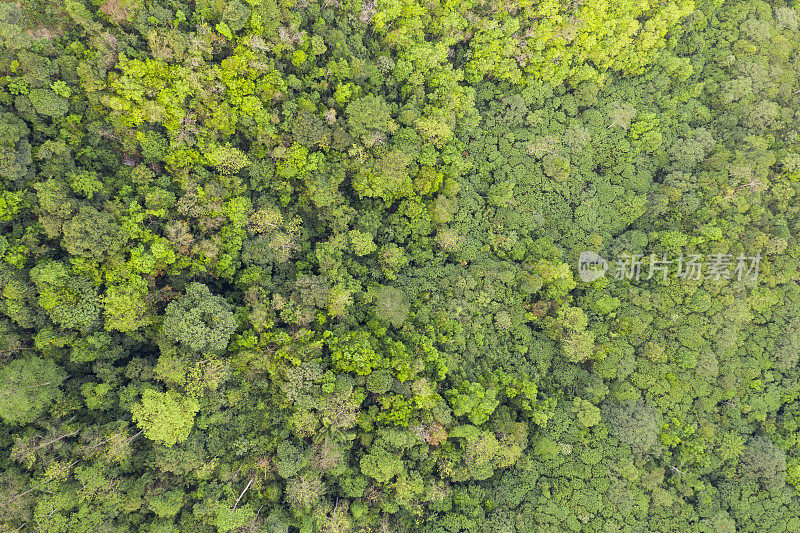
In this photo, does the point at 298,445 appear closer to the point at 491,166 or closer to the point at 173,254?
the point at 173,254

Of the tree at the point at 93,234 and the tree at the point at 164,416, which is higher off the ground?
the tree at the point at 93,234

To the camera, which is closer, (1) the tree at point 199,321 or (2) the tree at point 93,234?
(2) the tree at point 93,234

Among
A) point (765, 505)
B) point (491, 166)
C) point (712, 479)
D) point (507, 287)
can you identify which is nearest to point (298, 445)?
point (507, 287)

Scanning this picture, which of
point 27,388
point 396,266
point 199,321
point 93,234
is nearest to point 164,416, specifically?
point 199,321

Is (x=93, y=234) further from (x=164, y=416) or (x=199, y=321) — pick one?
(x=164, y=416)

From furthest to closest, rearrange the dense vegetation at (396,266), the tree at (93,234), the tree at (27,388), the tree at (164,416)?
the dense vegetation at (396,266) < the tree at (164,416) < the tree at (93,234) < the tree at (27,388)

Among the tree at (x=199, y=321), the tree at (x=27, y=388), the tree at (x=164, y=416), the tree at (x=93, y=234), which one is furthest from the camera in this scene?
the tree at (x=199, y=321)

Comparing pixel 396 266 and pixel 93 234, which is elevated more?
pixel 93 234

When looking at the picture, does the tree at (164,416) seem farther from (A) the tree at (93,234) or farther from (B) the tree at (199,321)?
(A) the tree at (93,234)

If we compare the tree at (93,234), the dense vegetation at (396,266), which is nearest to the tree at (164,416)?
the dense vegetation at (396,266)
